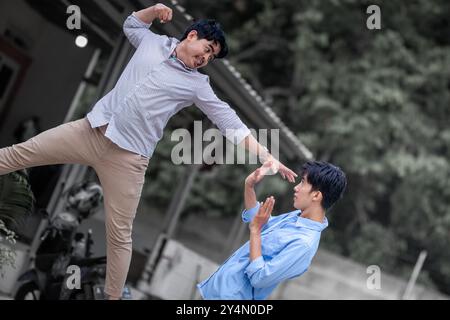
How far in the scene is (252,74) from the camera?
1522 centimetres

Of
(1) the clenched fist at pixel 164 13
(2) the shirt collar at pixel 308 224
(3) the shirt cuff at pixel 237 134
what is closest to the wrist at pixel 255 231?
(2) the shirt collar at pixel 308 224

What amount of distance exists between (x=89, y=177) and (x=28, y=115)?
2762 mm

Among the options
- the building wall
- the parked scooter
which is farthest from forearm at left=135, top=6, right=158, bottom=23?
the building wall

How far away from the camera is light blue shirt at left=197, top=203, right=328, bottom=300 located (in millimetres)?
2377

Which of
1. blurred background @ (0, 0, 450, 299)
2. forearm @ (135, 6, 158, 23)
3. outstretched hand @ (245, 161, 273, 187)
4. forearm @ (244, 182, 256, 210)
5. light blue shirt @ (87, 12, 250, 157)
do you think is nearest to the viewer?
outstretched hand @ (245, 161, 273, 187)

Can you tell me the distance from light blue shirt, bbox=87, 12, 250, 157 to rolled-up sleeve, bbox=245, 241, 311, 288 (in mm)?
551

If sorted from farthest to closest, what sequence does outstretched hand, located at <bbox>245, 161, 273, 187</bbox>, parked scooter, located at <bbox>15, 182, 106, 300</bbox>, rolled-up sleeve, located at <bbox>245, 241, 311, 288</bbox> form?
parked scooter, located at <bbox>15, 182, 106, 300</bbox>, outstretched hand, located at <bbox>245, 161, 273, 187</bbox>, rolled-up sleeve, located at <bbox>245, 241, 311, 288</bbox>

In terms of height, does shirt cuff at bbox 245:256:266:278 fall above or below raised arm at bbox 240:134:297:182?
below

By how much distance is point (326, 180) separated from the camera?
2.53 m

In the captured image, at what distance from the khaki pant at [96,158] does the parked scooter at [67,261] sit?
130 cm

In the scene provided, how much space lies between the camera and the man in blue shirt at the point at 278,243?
239cm

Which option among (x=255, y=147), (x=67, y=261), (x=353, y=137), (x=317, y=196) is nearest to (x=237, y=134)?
(x=255, y=147)

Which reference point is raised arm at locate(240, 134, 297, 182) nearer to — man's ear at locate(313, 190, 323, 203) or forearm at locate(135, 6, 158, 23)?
man's ear at locate(313, 190, 323, 203)

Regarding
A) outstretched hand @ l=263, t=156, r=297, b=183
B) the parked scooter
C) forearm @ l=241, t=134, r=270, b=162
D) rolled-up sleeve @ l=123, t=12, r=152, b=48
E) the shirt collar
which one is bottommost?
the parked scooter
